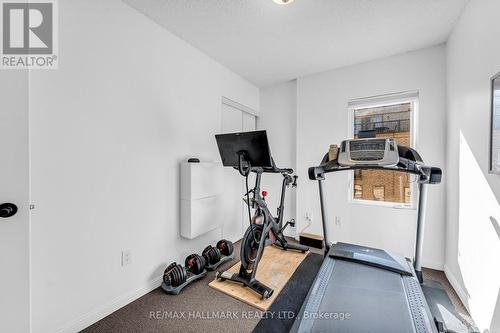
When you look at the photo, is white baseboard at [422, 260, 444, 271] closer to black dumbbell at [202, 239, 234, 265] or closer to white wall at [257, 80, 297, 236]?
white wall at [257, 80, 297, 236]

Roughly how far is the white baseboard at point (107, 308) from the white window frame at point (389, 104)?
2.65 metres

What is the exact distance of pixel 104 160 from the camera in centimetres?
173

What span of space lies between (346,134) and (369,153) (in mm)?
1567

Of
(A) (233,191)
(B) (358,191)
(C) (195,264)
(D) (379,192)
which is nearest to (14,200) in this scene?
(C) (195,264)

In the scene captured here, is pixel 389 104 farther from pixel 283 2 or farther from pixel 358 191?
pixel 283 2

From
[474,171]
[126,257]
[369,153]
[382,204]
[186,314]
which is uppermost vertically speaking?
[369,153]

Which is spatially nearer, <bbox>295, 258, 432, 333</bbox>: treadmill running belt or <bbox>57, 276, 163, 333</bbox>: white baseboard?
<bbox>295, 258, 432, 333</bbox>: treadmill running belt

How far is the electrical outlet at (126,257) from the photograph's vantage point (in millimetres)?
1864

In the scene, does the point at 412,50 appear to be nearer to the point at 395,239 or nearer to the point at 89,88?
the point at 395,239

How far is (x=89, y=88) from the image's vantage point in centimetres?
163

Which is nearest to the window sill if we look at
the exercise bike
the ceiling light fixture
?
the exercise bike

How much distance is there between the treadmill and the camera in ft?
3.51

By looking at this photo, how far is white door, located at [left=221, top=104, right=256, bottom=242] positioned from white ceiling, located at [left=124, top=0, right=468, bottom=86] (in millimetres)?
790

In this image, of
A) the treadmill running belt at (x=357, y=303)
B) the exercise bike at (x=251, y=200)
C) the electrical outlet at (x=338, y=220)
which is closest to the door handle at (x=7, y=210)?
the exercise bike at (x=251, y=200)
